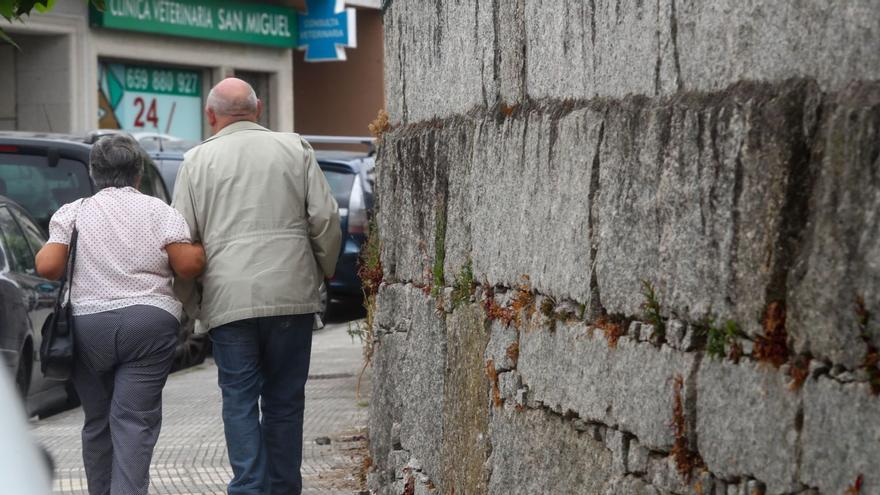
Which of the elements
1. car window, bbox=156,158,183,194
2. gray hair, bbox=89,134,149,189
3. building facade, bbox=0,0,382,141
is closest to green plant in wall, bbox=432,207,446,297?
gray hair, bbox=89,134,149,189

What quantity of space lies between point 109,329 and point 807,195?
10.9 feet

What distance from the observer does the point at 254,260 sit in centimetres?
575

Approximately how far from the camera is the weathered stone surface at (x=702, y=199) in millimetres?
2910

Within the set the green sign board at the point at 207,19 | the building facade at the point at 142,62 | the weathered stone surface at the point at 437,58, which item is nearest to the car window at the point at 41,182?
the weathered stone surface at the point at 437,58

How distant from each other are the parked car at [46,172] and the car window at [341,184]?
3809 millimetres

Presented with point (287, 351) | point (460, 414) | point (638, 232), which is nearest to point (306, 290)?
point (287, 351)

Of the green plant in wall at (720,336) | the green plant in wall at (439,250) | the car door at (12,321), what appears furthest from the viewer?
the car door at (12,321)

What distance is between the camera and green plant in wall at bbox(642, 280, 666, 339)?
3443mm

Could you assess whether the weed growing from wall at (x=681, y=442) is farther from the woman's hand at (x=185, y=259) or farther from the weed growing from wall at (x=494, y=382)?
the woman's hand at (x=185, y=259)

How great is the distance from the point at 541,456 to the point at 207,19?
22139 millimetres

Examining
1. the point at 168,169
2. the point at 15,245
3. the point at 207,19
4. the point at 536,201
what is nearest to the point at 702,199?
the point at 536,201

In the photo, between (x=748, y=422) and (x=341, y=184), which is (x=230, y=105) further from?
(x=341, y=184)

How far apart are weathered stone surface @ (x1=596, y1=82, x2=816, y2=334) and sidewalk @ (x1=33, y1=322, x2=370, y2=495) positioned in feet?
10.8

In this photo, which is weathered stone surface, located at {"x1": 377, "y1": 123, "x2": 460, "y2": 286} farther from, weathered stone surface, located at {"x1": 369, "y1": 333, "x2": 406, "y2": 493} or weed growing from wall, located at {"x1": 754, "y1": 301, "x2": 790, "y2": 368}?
weed growing from wall, located at {"x1": 754, "y1": 301, "x2": 790, "y2": 368}
